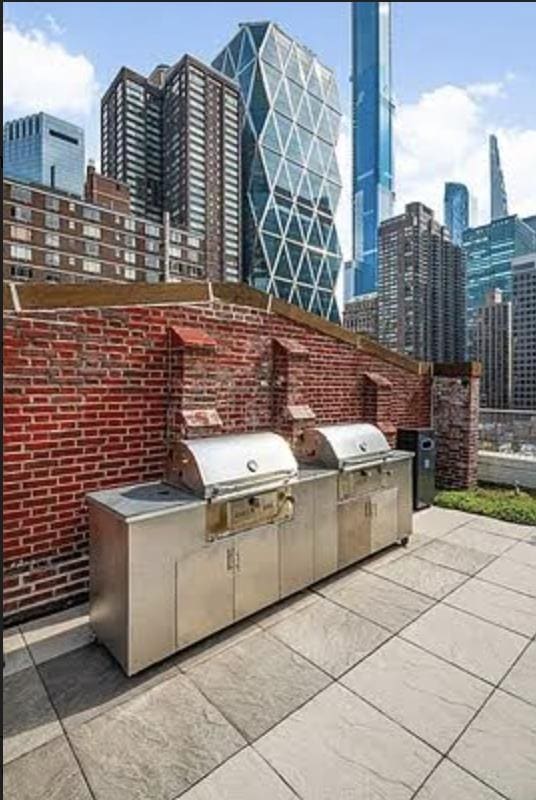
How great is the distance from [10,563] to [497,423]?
389 inches

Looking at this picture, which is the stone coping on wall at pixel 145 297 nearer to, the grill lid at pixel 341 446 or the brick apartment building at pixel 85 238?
the grill lid at pixel 341 446

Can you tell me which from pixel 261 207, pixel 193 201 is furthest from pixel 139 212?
pixel 261 207

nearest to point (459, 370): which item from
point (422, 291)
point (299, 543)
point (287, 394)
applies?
point (287, 394)

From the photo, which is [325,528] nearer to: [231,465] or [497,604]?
[231,465]

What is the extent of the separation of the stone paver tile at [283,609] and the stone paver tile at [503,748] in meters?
1.77

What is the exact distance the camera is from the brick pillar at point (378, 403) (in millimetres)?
7805

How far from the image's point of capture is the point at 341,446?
5.28m

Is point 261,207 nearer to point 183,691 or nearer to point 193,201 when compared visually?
point 193,201

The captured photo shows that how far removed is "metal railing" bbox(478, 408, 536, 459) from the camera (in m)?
9.67

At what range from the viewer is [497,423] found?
34.2ft

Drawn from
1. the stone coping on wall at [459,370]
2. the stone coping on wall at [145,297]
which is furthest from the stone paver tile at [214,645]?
the stone coping on wall at [459,370]

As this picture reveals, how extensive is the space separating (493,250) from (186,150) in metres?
71.1

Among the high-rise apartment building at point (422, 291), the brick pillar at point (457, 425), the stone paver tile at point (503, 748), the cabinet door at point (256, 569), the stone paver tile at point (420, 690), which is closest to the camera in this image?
the stone paver tile at point (503, 748)

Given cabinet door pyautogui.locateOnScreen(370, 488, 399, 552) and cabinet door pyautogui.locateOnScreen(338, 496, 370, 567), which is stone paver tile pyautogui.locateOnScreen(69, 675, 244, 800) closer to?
cabinet door pyautogui.locateOnScreen(338, 496, 370, 567)
